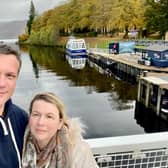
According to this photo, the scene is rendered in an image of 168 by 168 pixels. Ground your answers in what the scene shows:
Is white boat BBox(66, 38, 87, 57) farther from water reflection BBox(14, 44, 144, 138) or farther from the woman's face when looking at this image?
A: the woman's face

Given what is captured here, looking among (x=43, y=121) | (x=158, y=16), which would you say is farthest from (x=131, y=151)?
(x=158, y=16)

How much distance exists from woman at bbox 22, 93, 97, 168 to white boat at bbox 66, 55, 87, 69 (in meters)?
42.9

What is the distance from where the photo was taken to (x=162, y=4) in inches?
2109

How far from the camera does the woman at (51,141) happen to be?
1613 millimetres

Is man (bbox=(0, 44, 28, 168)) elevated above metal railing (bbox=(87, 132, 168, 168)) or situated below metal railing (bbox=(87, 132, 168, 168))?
above

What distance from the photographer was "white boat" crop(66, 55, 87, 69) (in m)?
45.5

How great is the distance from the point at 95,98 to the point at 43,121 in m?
23.6

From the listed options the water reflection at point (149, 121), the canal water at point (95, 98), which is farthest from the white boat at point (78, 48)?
the water reflection at point (149, 121)

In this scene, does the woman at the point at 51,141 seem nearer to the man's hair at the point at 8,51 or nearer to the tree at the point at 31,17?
the man's hair at the point at 8,51

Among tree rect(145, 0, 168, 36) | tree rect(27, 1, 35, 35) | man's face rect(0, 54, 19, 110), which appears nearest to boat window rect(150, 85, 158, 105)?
man's face rect(0, 54, 19, 110)

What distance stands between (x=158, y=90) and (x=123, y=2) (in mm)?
44784

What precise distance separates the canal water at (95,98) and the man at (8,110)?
9.10m

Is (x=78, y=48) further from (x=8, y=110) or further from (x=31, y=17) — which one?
(x=31, y=17)

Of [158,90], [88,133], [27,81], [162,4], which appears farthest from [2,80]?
[162,4]
